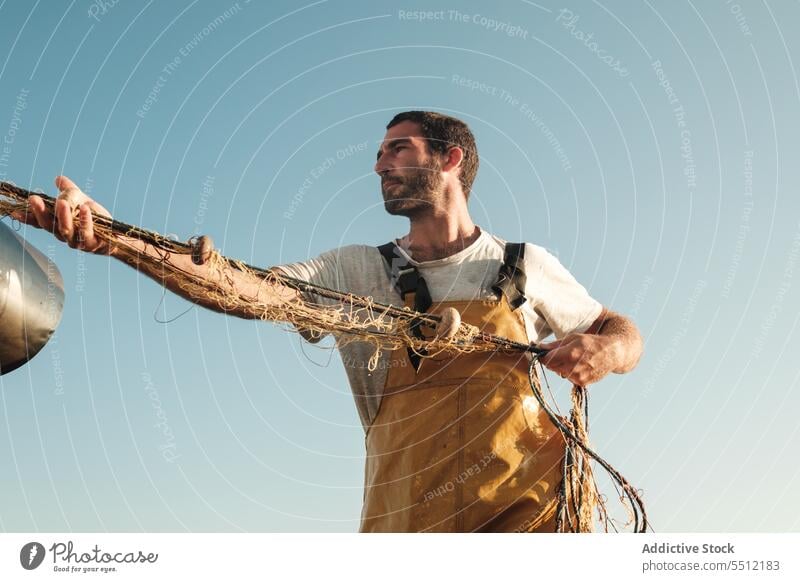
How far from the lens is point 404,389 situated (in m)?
4.59

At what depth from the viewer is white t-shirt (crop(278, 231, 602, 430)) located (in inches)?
187

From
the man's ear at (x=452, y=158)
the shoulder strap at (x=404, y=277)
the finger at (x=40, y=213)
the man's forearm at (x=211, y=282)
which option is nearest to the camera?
the finger at (x=40, y=213)

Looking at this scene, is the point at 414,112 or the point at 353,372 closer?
the point at 353,372

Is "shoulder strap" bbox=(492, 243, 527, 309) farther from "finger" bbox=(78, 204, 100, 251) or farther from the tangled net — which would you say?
"finger" bbox=(78, 204, 100, 251)

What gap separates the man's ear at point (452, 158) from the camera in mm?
5352

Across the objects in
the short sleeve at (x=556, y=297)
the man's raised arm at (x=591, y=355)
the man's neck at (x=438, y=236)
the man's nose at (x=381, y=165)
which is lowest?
the man's raised arm at (x=591, y=355)

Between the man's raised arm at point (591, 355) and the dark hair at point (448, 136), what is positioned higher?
the dark hair at point (448, 136)

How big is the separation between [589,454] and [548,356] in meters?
0.49

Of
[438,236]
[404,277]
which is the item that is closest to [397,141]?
[438,236]

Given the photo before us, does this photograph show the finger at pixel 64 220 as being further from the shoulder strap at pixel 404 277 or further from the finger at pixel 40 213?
the shoulder strap at pixel 404 277

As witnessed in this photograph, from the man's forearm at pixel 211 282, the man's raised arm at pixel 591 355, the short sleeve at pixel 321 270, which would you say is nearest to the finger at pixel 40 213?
the man's forearm at pixel 211 282

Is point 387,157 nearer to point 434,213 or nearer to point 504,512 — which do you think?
point 434,213

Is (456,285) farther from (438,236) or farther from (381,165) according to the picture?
(381,165)
